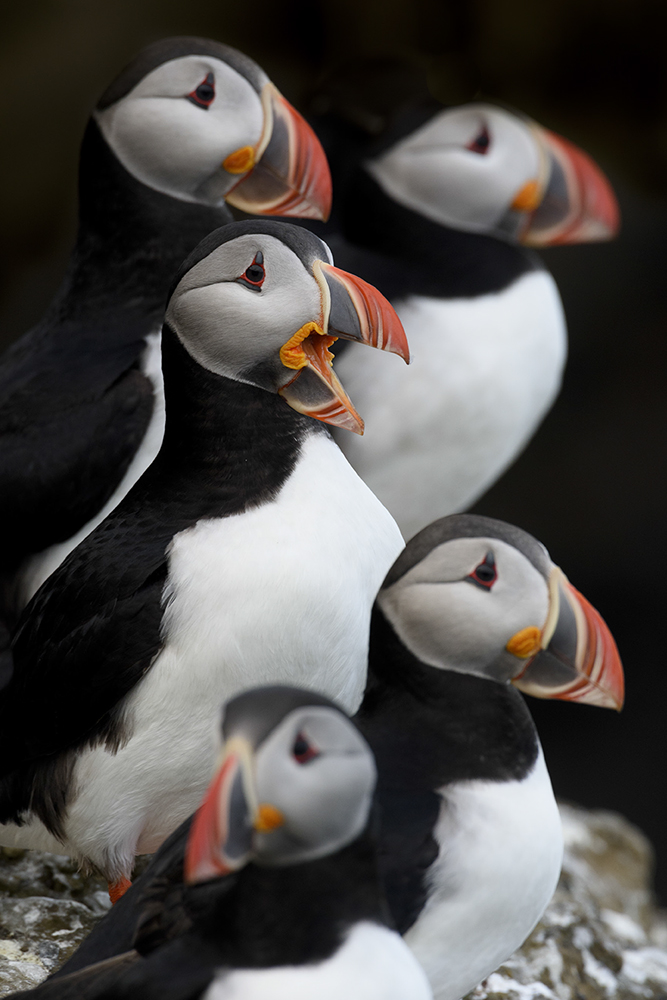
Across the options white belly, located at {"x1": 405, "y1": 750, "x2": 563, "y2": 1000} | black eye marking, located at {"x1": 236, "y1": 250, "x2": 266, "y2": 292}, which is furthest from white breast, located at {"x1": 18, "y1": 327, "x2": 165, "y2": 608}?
white belly, located at {"x1": 405, "y1": 750, "x2": 563, "y2": 1000}

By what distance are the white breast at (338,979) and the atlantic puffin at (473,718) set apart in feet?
1.08

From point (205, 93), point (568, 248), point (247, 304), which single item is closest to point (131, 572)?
point (247, 304)

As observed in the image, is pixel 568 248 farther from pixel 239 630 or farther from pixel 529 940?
pixel 239 630

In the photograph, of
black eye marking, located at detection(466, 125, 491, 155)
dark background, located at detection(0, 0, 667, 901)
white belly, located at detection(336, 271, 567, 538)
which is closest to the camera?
white belly, located at detection(336, 271, 567, 538)

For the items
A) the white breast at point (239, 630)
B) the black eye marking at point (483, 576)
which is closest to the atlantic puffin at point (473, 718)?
the black eye marking at point (483, 576)

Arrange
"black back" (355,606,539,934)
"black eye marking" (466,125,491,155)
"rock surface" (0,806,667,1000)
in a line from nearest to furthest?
"black back" (355,606,539,934)
"rock surface" (0,806,667,1000)
"black eye marking" (466,125,491,155)

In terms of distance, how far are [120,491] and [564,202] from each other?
7.38 ft

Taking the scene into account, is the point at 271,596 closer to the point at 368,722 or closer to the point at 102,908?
the point at 368,722

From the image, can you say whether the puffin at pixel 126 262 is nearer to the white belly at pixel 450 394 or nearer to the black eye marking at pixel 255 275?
the black eye marking at pixel 255 275

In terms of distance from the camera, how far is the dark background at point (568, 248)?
7668mm

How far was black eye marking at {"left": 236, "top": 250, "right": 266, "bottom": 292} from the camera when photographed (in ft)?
8.92

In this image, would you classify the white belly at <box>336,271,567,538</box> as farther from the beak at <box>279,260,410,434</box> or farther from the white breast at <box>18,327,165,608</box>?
the beak at <box>279,260,410,434</box>

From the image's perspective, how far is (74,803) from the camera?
2.87m

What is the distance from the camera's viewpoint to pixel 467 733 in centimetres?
251
